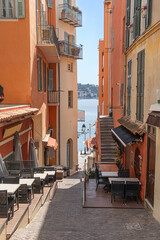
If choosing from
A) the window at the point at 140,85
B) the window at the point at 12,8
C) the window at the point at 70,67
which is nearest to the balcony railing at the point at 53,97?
the window at the point at 70,67

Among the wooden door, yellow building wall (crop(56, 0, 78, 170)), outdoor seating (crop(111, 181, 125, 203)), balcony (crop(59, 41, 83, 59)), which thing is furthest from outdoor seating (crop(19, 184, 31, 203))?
balcony (crop(59, 41, 83, 59))

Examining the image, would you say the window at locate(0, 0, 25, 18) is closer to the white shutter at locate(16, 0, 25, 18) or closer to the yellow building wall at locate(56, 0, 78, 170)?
the white shutter at locate(16, 0, 25, 18)

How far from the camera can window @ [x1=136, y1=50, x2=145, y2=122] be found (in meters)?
11.1

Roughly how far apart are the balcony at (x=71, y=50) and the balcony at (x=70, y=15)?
204 cm

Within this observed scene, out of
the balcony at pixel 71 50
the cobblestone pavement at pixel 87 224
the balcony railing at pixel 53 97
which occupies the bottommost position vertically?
the cobblestone pavement at pixel 87 224

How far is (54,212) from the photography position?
9.57 metres

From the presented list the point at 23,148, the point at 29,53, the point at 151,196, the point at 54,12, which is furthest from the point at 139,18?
the point at 54,12

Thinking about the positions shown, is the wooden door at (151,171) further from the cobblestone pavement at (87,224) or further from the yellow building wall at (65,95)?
the yellow building wall at (65,95)

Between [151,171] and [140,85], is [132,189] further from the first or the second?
[140,85]

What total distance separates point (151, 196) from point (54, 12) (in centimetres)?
1857

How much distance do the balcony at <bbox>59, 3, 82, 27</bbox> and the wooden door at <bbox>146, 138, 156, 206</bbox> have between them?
17.6 metres

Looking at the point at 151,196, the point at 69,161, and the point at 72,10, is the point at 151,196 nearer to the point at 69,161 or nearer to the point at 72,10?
the point at 69,161

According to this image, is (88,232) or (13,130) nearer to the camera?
(88,232)

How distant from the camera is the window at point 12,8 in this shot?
1280cm
